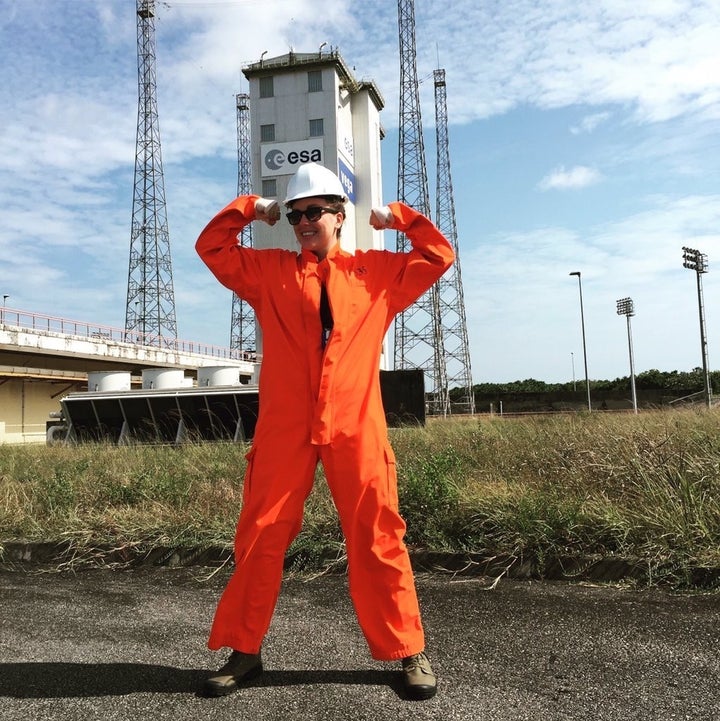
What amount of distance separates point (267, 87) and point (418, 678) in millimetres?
50265

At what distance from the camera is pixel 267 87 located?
47.5 metres

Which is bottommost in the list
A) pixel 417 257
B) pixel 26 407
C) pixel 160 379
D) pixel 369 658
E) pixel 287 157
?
pixel 369 658

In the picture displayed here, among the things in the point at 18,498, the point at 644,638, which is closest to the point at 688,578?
the point at 644,638

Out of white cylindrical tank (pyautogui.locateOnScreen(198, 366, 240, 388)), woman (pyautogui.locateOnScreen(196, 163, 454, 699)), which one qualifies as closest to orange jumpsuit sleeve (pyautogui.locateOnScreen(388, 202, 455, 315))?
woman (pyautogui.locateOnScreen(196, 163, 454, 699))

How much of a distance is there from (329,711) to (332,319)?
5.02 feet

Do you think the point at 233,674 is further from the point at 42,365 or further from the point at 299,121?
the point at 299,121

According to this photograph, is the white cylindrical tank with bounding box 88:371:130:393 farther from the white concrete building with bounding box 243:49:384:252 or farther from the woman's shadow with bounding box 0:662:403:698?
the white concrete building with bounding box 243:49:384:252

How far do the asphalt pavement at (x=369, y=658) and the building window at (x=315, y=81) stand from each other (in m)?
47.4

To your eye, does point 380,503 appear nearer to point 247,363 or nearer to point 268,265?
point 268,265

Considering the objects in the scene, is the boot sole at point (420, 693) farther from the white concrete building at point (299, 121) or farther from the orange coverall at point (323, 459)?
the white concrete building at point (299, 121)

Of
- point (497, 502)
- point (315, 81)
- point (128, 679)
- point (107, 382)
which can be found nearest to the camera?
point (128, 679)

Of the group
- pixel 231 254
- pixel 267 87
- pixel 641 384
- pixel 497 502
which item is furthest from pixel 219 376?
pixel 641 384

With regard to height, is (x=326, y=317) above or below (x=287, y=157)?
below

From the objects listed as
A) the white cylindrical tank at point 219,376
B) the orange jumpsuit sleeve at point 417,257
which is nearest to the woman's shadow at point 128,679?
the orange jumpsuit sleeve at point 417,257
